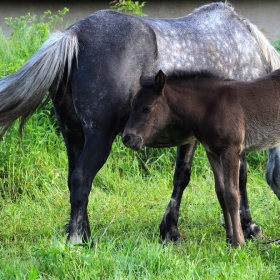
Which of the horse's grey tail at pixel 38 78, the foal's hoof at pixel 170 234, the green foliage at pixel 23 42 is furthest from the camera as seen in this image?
the green foliage at pixel 23 42

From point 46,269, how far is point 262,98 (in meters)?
2.14

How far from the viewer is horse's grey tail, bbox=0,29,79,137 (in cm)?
493

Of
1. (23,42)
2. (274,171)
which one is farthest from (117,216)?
(23,42)

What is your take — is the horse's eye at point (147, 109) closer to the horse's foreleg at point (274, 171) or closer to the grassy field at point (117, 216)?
the grassy field at point (117, 216)

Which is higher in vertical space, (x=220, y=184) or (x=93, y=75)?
(x=93, y=75)

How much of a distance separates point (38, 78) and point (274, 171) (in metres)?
2.35

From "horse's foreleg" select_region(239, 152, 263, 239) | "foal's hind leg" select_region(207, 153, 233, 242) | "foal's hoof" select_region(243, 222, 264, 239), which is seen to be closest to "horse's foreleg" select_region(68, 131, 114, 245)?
"foal's hind leg" select_region(207, 153, 233, 242)

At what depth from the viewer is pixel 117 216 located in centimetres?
626

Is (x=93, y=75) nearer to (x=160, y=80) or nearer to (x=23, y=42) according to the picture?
(x=160, y=80)

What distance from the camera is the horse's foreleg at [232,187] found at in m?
4.80

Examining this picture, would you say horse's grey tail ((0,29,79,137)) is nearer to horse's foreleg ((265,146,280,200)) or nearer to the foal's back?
the foal's back

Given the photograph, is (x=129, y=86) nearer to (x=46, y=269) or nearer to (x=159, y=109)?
(x=159, y=109)

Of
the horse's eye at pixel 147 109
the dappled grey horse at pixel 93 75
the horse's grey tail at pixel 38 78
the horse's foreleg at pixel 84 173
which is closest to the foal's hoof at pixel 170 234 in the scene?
the dappled grey horse at pixel 93 75

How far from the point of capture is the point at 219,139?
4793mm
